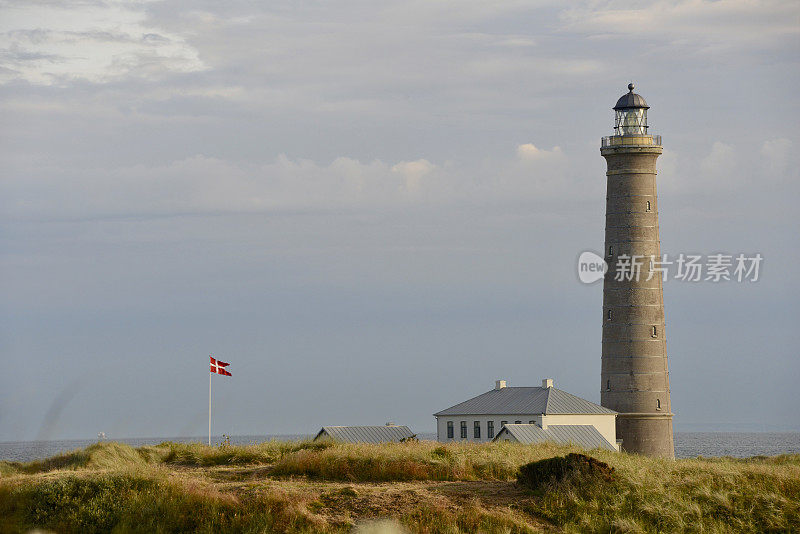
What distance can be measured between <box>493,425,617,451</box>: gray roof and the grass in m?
24.8

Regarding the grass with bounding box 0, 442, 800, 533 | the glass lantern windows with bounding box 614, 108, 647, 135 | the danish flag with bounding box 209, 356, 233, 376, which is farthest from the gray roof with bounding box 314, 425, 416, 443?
the grass with bounding box 0, 442, 800, 533

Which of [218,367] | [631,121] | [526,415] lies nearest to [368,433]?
[526,415]

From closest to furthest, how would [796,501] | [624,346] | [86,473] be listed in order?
1. [796,501]
2. [86,473]
3. [624,346]

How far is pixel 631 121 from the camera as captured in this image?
66.2 m

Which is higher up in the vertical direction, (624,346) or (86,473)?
(624,346)

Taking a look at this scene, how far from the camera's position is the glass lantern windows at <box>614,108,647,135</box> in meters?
65.9

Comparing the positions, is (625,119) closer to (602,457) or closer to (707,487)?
(602,457)

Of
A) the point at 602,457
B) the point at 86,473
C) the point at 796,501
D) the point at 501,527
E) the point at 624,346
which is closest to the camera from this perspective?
the point at 501,527

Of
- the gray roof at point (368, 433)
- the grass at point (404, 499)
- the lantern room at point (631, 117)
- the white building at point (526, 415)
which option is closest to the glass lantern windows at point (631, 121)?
the lantern room at point (631, 117)

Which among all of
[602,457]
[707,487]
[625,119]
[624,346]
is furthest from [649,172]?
[707,487]

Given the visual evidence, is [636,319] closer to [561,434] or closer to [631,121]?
[561,434]

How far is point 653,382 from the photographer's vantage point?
63.4 metres

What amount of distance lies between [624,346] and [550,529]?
129 feet

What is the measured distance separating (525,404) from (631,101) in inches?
793
